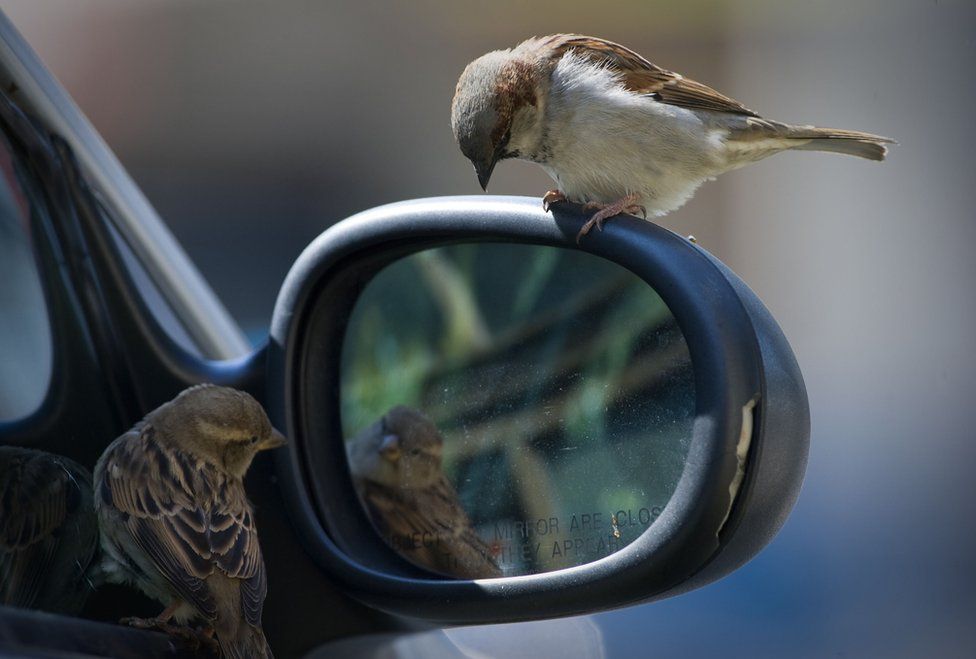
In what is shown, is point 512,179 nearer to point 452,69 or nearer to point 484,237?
point 452,69

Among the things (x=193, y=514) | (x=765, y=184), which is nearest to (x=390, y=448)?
(x=193, y=514)

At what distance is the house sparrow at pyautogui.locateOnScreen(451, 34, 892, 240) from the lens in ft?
8.57

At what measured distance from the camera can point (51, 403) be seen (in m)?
1.50

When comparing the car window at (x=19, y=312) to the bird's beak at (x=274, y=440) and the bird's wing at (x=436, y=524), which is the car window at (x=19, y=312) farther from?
the bird's wing at (x=436, y=524)

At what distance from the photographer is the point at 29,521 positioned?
135 cm

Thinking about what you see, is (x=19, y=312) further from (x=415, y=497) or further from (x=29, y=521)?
(x=415, y=497)

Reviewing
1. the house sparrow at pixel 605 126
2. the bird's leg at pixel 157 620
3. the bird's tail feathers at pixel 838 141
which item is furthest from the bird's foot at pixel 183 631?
the bird's tail feathers at pixel 838 141

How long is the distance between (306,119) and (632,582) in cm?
810

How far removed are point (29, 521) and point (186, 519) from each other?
0.35m

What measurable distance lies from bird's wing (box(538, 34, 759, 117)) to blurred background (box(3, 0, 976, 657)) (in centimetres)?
275

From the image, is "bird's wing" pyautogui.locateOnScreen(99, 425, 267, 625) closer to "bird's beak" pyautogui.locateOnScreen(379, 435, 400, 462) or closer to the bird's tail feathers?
"bird's beak" pyautogui.locateOnScreen(379, 435, 400, 462)

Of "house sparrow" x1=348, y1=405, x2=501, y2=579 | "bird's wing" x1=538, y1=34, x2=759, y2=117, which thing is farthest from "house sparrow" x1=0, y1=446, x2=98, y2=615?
"bird's wing" x1=538, y1=34, x2=759, y2=117

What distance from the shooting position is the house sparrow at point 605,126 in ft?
8.57

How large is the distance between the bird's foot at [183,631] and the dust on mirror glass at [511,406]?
256 mm
